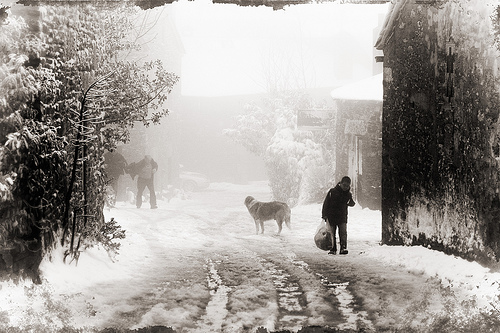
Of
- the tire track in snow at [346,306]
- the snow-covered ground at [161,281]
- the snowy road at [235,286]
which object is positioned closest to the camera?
the tire track in snow at [346,306]

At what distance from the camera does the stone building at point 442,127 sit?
7.37 m

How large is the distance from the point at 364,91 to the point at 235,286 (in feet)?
42.9

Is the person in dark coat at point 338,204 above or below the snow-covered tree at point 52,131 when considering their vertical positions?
below

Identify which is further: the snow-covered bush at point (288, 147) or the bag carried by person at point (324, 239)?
the snow-covered bush at point (288, 147)

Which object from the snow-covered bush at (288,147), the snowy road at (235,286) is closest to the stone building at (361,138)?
the snow-covered bush at (288,147)

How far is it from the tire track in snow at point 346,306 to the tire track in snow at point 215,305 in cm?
128

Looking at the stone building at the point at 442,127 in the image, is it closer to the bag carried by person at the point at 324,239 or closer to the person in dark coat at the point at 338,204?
the person in dark coat at the point at 338,204

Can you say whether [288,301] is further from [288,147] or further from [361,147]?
[288,147]

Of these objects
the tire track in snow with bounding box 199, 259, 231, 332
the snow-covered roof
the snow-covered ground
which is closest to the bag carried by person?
the snow-covered ground

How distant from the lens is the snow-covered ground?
5.91m

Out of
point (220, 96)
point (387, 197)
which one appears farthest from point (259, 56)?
point (387, 197)

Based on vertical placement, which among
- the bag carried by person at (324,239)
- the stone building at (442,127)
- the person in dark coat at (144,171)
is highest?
the stone building at (442,127)

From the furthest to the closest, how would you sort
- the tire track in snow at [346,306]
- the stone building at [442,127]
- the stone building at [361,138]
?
the stone building at [361,138]
the stone building at [442,127]
the tire track in snow at [346,306]

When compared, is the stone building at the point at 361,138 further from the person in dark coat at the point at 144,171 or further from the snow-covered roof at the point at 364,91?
the person in dark coat at the point at 144,171
